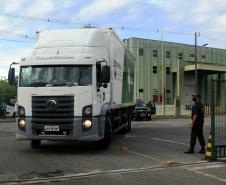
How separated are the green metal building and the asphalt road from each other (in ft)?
166

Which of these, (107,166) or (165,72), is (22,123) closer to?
(107,166)

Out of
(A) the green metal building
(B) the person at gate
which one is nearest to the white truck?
(B) the person at gate

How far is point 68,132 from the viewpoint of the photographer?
542 inches

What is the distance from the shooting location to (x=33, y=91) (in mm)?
13906

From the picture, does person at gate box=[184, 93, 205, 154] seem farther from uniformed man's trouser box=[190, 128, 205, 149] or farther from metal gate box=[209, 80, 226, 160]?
metal gate box=[209, 80, 226, 160]

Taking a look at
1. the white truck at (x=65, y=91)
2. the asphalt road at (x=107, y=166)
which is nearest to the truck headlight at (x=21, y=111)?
the white truck at (x=65, y=91)

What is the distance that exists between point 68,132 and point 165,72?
56.1 metres

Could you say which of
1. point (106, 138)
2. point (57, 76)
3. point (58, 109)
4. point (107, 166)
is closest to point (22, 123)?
point (58, 109)

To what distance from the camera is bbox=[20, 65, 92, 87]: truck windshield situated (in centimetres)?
1393

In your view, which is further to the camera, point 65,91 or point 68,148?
point 68,148

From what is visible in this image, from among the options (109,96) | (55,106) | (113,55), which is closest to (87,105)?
(55,106)

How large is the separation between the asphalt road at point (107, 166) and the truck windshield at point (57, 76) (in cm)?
202

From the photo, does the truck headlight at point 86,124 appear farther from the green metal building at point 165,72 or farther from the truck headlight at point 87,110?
the green metal building at point 165,72

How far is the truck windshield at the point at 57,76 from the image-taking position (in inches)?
548
